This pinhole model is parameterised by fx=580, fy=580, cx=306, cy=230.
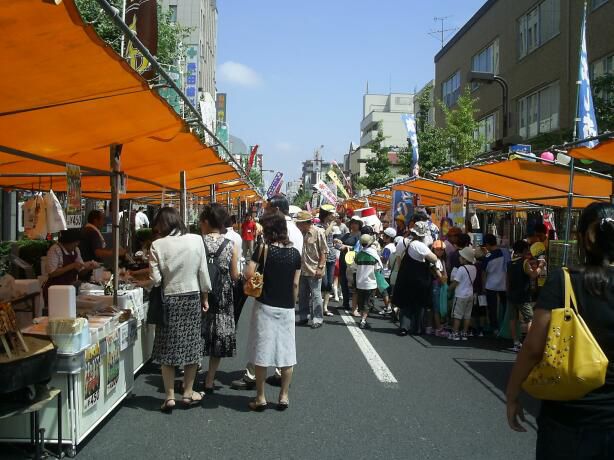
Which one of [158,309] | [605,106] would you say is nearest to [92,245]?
[158,309]

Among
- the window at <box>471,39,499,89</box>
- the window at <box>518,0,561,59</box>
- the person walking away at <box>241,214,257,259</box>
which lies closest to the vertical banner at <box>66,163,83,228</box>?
the person walking away at <box>241,214,257,259</box>

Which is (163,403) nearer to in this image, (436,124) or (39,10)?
(39,10)

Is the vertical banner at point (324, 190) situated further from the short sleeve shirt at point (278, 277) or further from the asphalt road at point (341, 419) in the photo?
the short sleeve shirt at point (278, 277)

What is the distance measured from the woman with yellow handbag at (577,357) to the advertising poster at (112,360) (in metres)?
3.63

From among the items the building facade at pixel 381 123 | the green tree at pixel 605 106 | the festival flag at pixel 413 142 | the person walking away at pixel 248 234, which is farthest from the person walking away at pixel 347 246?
the building facade at pixel 381 123

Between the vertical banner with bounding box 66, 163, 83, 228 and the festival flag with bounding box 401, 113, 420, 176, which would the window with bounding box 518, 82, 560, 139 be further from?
the vertical banner with bounding box 66, 163, 83, 228

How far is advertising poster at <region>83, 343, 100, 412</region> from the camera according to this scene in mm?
4469

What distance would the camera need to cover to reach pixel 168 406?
17.1 ft

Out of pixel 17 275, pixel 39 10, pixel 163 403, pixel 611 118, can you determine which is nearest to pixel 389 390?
pixel 163 403

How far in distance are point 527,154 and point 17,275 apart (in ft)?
25.2

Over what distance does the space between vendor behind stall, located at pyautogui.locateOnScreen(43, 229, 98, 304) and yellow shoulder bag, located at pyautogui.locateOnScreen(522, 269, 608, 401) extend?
234 inches

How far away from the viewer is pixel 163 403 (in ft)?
17.9

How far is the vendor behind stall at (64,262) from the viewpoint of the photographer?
22.7 ft

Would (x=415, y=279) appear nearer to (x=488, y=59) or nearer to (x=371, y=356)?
(x=371, y=356)
